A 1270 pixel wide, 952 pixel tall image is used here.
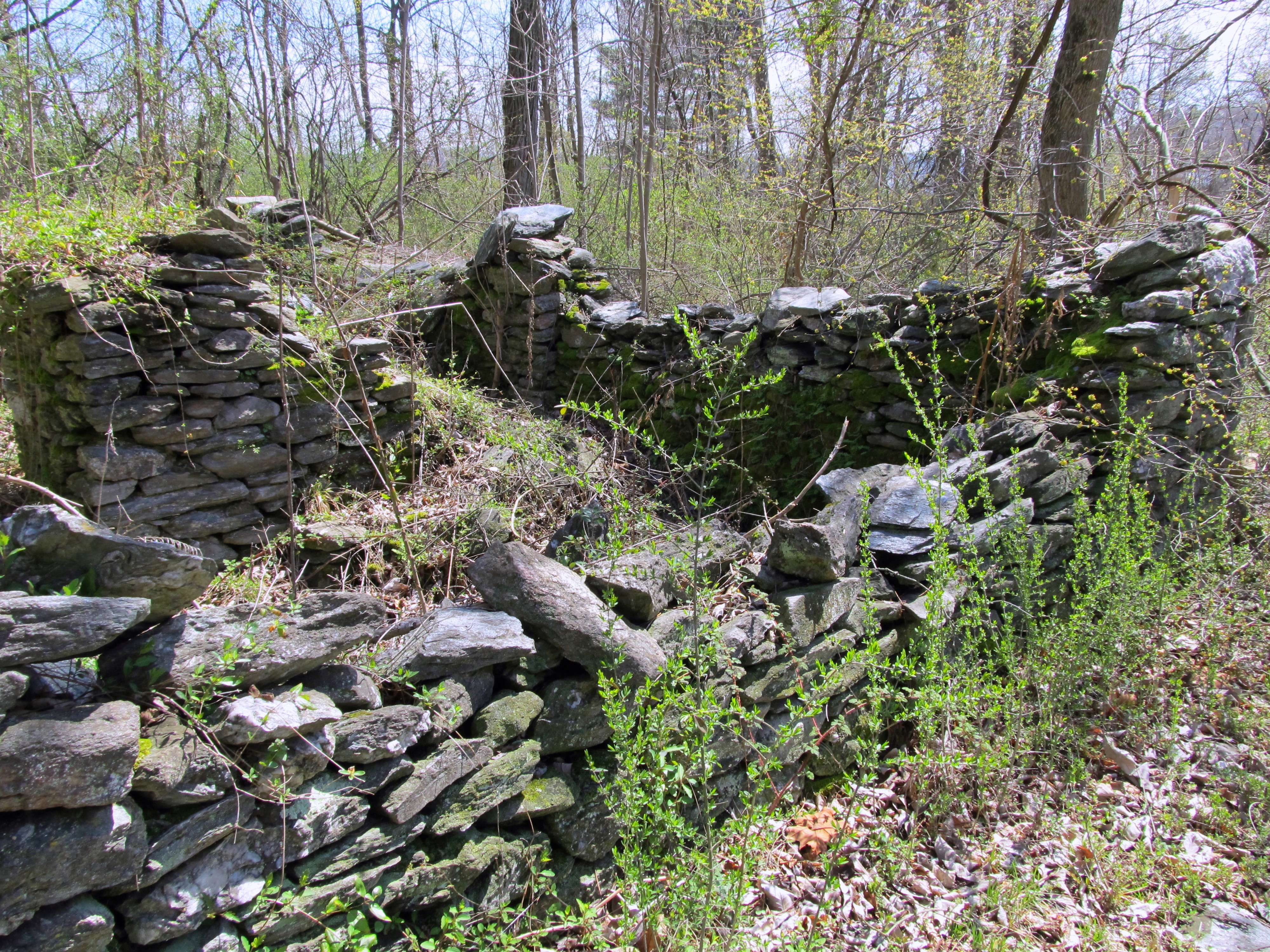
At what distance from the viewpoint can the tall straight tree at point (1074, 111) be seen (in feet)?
18.0

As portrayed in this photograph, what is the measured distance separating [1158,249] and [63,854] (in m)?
5.13

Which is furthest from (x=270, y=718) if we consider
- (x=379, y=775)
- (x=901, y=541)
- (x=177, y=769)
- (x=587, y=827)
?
(x=901, y=541)

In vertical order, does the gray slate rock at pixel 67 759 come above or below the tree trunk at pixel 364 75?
below

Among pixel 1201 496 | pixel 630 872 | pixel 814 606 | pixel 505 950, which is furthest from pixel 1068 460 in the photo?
pixel 505 950

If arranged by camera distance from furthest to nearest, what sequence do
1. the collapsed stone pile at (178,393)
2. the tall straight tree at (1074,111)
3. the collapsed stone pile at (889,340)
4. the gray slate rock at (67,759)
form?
1. the tall straight tree at (1074,111)
2. the collapsed stone pile at (889,340)
3. the collapsed stone pile at (178,393)
4. the gray slate rock at (67,759)

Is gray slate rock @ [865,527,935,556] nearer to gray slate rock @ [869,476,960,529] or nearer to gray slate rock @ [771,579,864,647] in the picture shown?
gray slate rock @ [869,476,960,529]

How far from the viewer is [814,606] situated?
2.65 m

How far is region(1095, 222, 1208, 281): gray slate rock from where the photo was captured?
3795mm

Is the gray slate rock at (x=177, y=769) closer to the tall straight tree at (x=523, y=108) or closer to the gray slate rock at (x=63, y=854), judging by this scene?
the gray slate rock at (x=63, y=854)

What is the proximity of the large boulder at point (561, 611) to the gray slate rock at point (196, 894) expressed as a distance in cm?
94

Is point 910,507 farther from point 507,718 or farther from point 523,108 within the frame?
point 523,108

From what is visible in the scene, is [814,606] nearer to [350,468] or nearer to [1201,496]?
[1201,496]

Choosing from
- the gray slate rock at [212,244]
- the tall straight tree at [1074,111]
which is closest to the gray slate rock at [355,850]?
the gray slate rock at [212,244]

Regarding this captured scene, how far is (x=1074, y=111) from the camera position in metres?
5.73
